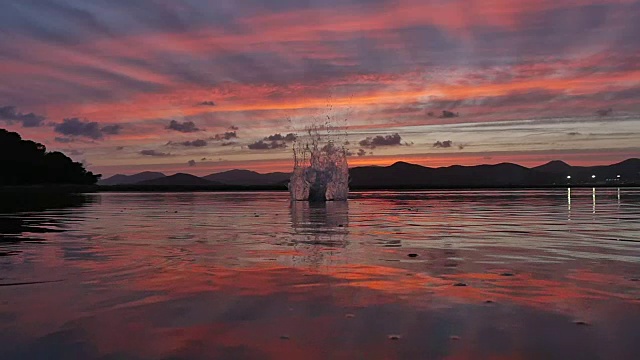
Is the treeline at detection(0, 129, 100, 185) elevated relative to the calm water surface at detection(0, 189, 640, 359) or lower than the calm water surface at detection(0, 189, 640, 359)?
elevated

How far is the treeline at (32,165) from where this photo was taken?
515 feet

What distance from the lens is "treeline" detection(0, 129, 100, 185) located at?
157m

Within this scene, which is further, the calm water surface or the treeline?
the treeline

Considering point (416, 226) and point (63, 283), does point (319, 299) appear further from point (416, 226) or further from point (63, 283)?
point (416, 226)

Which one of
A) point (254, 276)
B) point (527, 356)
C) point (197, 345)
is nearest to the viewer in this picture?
point (527, 356)

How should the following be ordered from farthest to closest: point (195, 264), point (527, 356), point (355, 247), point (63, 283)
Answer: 1. point (355, 247)
2. point (195, 264)
3. point (63, 283)
4. point (527, 356)

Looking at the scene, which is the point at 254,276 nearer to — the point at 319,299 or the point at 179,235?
the point at 319,299

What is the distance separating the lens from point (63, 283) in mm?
12344

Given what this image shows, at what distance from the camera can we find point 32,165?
162 metres

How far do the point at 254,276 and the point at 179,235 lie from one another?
11.1 m

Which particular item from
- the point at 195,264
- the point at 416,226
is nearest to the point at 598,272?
the point at 195,264

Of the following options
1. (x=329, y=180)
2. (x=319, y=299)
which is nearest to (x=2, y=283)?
(x=319, y=299)

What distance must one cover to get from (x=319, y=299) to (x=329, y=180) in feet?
178

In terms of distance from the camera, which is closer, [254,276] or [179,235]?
[254,276]
